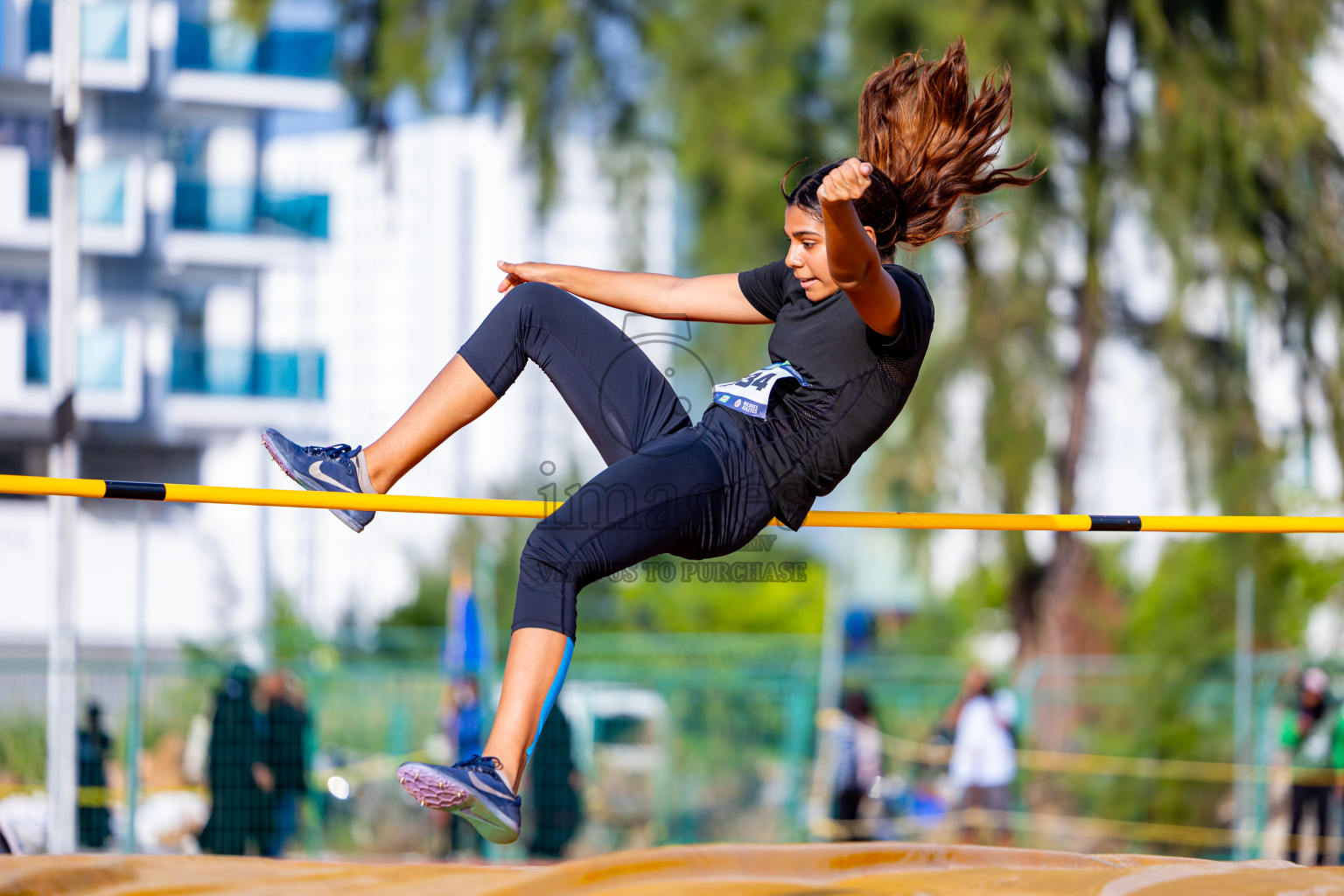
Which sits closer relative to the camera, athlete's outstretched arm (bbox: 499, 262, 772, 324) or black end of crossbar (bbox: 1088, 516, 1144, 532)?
athlete's outstretched arm (bbox: 499, 262, 772, 324)

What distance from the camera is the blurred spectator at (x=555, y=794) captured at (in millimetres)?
8062

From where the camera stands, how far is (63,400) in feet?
20.4

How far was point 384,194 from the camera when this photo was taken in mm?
10148

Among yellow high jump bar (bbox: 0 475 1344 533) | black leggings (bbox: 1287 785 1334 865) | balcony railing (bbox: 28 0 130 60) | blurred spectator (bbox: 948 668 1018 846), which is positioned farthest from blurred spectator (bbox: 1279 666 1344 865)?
balcony railing (bbox: 28 0 130 60)

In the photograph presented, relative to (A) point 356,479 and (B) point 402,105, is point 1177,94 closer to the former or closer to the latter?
(B) point 402,105

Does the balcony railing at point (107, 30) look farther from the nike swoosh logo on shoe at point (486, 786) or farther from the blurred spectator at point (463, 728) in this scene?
the nike swoosh logo on shoe at point (486, 786)

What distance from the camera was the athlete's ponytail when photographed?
9.34 feet

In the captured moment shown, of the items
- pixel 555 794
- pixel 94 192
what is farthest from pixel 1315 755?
pixel 94 192

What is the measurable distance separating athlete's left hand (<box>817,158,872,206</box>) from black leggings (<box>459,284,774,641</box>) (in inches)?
24.4

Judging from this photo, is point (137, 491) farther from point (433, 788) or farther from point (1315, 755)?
point (1315, 755)

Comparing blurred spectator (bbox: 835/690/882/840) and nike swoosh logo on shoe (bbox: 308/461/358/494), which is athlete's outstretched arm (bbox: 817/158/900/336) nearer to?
nike swoosh logo on shoe (bbox: 308/461/358/494)

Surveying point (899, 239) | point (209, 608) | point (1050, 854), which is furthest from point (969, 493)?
point (209, 608)

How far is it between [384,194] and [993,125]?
7.93 m

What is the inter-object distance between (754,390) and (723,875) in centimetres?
119
